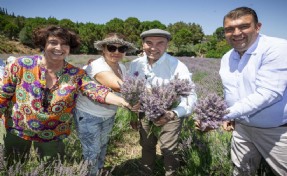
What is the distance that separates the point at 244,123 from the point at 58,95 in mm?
1987

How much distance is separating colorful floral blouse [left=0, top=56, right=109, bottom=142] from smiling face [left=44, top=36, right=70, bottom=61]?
13 centimetres

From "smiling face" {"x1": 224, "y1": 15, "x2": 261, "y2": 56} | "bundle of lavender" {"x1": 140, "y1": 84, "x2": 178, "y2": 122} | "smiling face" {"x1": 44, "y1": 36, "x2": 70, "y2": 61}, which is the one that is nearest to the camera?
"bundle of lavender" {"x1": 140, "y1": 84, "x2": 178, "y2": 122}

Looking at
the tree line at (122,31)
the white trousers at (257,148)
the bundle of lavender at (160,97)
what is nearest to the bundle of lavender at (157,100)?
the bundle of lavender at (160,97)

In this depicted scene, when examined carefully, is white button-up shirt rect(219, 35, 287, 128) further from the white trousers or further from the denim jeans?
the denim jeans

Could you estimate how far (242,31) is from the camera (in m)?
2.26

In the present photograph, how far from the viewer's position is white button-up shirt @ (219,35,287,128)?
206 cm

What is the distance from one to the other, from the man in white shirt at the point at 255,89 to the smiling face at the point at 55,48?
66.1 inches

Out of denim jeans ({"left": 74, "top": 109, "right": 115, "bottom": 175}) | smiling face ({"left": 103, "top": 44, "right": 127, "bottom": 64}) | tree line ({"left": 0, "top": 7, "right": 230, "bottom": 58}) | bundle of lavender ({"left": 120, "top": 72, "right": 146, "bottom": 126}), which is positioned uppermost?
tree line ({"left": 0, "top": 7, "right": 230, "bottom": 58})

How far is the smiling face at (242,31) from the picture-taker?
2246 millimetres

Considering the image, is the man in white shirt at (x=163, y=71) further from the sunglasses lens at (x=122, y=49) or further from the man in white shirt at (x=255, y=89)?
the man in white shirt at (x=255, y=89)

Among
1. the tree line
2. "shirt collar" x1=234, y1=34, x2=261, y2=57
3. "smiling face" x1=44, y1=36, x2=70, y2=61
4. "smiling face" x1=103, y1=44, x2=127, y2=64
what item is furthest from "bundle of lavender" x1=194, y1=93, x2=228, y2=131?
the tree line

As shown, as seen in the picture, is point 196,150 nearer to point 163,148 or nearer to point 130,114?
point 163,148

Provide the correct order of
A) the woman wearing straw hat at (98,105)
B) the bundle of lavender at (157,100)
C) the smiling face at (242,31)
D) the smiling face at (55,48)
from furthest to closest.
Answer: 1. the woman wearing straw hat at (98,105)
2. the smiling face at (55,48)
3. the smiling face at (242,31)
4. the bundle of lavender at (157,100)

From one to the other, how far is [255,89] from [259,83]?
10 cm
